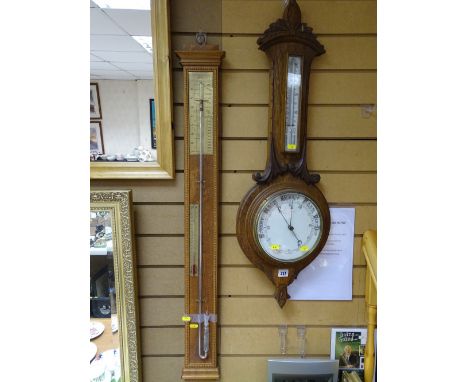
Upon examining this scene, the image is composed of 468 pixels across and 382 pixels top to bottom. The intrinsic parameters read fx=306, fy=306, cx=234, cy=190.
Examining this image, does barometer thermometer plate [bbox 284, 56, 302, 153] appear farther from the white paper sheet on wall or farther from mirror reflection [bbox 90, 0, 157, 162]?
mirror reflection [bbox 90, 0, 157, 162]

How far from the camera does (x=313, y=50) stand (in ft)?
3.58

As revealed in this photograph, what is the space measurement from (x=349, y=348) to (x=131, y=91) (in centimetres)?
131

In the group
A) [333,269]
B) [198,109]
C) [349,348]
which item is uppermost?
[198,109]

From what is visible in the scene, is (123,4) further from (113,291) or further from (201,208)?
(113,291)

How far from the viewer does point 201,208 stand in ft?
3.70

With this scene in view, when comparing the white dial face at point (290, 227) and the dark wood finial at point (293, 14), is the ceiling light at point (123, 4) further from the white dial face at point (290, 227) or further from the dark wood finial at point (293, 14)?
the white dial face at point (290, 227)

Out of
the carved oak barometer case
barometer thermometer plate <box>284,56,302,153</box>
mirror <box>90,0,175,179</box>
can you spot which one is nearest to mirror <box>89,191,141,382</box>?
mirror <box>90,0,175,179</box>

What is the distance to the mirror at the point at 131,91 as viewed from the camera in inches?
41.8

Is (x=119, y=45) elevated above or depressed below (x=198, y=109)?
above

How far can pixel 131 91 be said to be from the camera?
1.12 m

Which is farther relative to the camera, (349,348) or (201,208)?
(349,348)

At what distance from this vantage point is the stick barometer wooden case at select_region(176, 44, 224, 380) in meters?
1.09

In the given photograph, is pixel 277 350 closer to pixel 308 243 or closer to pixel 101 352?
pixel 308 243

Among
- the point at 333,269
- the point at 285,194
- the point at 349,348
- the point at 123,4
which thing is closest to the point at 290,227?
the point at 285,194
